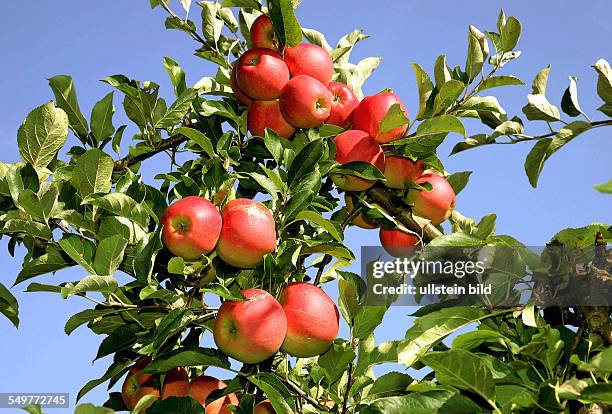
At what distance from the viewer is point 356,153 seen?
2.50 m

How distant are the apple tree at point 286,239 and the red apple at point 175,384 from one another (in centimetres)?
1

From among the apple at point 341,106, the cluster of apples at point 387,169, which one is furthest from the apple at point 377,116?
the apple at point 341,106

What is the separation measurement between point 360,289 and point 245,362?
464mm

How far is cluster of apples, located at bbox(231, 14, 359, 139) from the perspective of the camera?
255 centimetres

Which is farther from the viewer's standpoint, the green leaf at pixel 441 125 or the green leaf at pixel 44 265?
the green leaf at pixel 441 125

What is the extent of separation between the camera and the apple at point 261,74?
2.57m

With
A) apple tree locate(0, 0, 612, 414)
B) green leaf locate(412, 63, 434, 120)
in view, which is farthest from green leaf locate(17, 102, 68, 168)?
green leaf locate(412, 63, 434, 120)

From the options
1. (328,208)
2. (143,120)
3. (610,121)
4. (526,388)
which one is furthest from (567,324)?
(143,120)

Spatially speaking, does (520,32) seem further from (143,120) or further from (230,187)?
(143,120)

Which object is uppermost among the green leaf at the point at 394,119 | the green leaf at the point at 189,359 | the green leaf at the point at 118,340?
the green leaf at the point at 394,119

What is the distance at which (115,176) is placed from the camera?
8.89 feet

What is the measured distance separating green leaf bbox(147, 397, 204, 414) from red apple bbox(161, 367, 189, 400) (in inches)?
9.0

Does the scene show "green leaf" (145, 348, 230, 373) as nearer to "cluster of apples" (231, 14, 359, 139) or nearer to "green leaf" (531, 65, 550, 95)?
"cluster of apples" (231, 14, 359, 139)

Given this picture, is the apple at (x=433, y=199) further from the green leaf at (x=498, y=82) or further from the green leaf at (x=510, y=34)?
the green leaf at (x=510, y=34)
